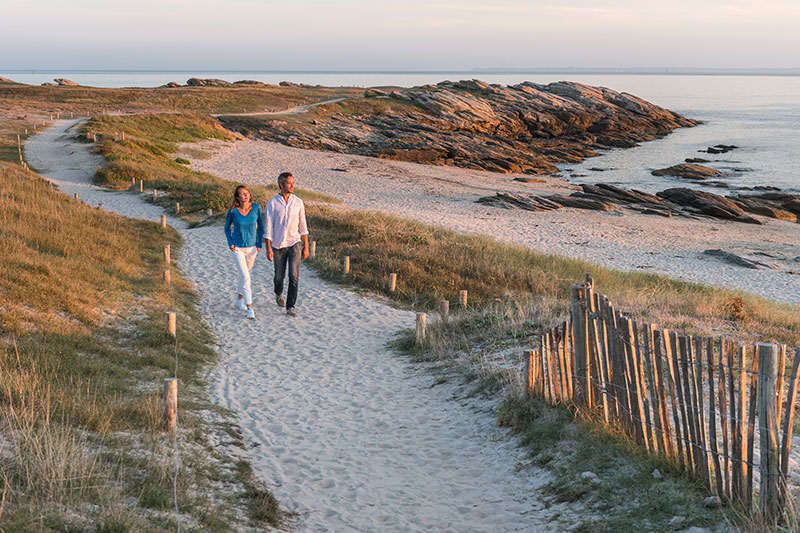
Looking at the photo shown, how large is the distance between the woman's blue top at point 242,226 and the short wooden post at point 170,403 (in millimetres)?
5307

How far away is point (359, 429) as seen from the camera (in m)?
7.59

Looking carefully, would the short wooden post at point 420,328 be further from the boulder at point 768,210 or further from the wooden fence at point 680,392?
the boulder at point 768,210

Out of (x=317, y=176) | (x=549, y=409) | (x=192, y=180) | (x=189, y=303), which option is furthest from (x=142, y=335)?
(x=317, y=176)

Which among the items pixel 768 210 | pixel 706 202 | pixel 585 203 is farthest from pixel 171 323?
pixel 768 210

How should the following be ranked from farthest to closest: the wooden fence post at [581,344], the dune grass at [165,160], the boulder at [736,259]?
the dune grass at [165,160] < the boulder at [736,259] < the wooden fence post at [581,344]

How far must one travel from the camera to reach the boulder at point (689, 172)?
49.4 metres

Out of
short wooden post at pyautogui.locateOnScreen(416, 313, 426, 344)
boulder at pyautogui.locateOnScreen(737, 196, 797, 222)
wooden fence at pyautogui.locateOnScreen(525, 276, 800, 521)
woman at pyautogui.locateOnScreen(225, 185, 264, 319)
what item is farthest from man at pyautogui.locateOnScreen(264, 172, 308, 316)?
boulder at pyautogui.locateOnScreen(737, 196, 797, 222)

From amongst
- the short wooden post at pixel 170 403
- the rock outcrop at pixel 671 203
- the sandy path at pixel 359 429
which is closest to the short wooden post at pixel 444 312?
the sandy path at pixel 359 429

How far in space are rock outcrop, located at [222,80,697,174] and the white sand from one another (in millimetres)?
6444

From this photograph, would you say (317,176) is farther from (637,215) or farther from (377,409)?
(377,409)

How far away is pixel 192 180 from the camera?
1136 inches

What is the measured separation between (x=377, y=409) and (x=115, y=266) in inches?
271

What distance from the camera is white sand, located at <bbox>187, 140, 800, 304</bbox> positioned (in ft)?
77.0

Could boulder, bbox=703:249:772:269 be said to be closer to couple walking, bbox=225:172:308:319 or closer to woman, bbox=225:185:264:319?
couple walking, bbox=225:172:308:319
